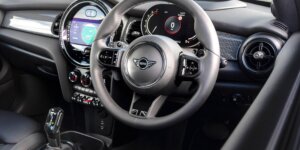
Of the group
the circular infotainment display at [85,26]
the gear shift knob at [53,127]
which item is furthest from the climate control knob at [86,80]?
the gear shift knob at [53,127]

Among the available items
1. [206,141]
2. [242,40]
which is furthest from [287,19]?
[206,141]

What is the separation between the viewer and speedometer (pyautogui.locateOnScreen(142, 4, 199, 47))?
1490 mm

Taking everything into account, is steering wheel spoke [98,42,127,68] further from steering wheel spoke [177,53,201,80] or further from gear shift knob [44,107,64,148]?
gear shift knob [44,107,64,148]

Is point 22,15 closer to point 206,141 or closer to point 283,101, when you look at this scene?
point 206,141

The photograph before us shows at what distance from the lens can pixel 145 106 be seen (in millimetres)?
1395

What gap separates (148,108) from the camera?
138 cm

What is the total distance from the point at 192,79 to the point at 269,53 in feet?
0.92

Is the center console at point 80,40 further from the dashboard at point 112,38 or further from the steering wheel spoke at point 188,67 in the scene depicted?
the steering wheel spoke at point 188,67

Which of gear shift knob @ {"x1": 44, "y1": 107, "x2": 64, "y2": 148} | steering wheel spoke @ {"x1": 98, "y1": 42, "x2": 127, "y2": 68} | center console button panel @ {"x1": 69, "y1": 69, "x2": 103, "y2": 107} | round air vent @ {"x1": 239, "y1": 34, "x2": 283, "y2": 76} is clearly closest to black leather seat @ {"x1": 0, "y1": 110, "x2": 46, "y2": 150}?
gear shift knob @ {"x1": 44, "y1": 107, "x2": 64, "y2": 148}

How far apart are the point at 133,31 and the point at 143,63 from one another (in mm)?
356

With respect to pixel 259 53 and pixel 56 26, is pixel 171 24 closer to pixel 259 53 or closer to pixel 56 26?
pixel 259 53

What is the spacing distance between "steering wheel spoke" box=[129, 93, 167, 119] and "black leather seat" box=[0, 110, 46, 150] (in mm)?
514

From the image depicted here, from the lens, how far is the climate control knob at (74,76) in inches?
76.7

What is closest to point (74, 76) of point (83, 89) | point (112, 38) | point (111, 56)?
point (83, 89)
